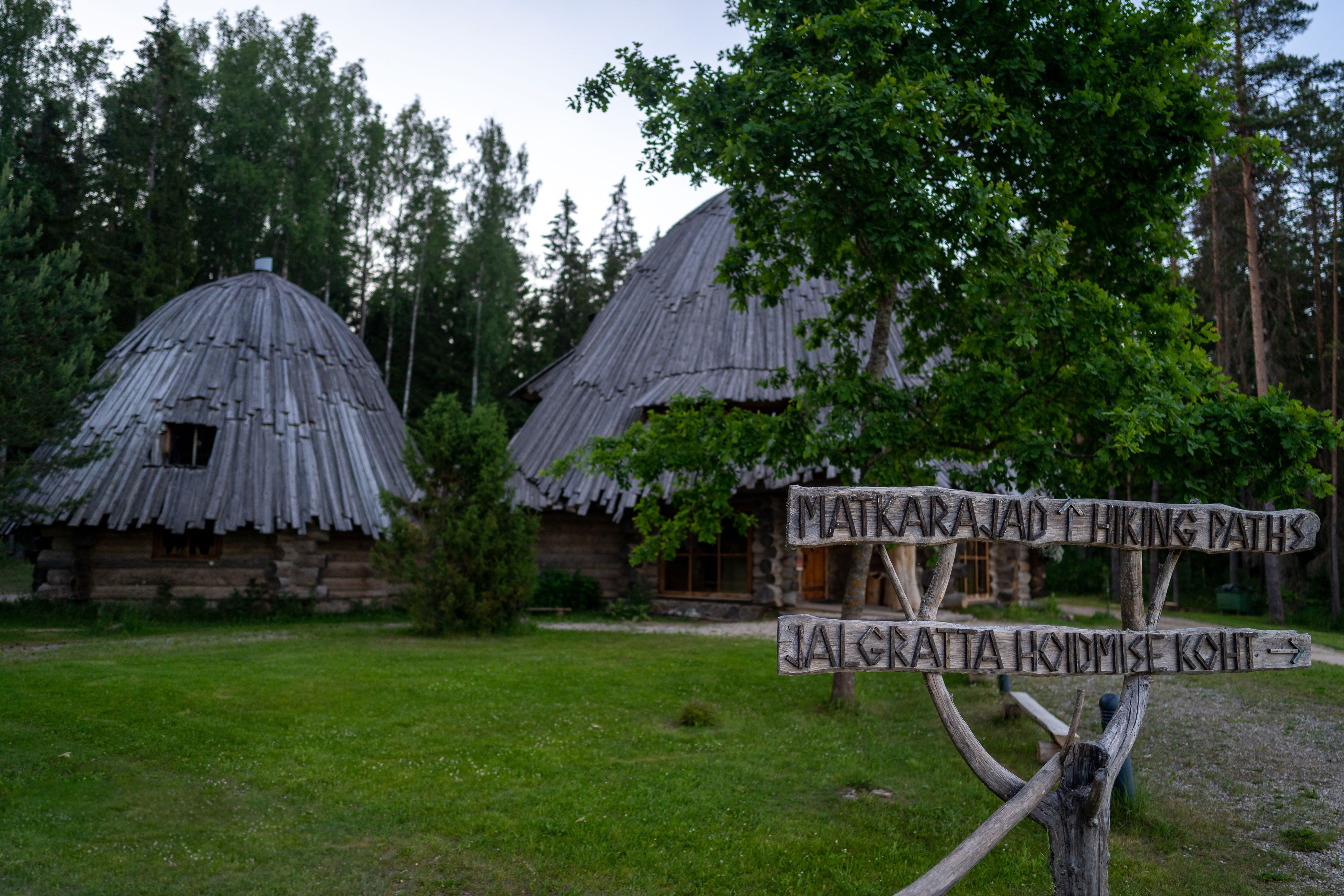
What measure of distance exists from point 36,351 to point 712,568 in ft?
43.1

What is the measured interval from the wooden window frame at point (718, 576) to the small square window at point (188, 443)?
32.0 ft

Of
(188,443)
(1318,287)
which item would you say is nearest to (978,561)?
(1318,287)

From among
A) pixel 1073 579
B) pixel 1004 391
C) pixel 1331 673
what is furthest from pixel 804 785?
pixel 1073 579

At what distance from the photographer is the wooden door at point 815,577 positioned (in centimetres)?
2009

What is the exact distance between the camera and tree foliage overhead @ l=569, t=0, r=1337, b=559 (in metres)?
6.92

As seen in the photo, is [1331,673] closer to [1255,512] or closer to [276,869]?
[1255,512]

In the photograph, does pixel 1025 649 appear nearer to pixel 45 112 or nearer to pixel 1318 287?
pixel 1318 287

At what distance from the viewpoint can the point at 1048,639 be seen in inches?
175

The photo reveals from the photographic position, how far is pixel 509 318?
3428 cm

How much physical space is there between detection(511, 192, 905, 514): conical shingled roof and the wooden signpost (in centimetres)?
1178

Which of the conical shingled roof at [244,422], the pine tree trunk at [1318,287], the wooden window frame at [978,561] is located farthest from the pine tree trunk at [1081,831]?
the pine tree trunk at [1318,287]

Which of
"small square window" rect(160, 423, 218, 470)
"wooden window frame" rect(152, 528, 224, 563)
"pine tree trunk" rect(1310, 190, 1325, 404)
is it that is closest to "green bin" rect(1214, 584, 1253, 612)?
"pine tree trunk" rect(1310, 190, 1325, 404)

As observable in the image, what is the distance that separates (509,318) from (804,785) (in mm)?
29191

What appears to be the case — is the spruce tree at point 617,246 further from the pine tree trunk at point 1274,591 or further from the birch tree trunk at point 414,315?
the pine tree trunk at point 1274,591
